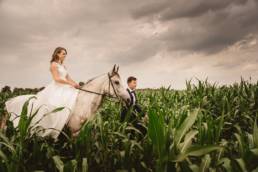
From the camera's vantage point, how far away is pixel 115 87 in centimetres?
537

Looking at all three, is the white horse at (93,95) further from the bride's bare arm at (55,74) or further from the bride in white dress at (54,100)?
the bride's bare arm at (55,74)

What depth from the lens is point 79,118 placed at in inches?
195

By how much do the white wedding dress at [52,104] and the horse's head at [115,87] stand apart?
52 centimetres

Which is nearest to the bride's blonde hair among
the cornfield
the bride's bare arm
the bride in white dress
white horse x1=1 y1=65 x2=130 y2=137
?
the bride in white dress

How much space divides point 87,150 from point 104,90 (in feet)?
8.57

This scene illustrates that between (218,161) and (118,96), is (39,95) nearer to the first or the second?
(118,96)

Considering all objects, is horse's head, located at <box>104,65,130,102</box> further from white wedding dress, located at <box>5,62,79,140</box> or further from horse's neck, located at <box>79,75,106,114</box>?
white wedding dress, located at <box>5,62,79,140</box>

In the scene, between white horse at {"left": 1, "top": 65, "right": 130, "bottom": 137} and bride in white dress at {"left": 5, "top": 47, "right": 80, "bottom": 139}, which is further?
white horse at {"left": 1, "top": 65, "right": 130, "bottom": 137}

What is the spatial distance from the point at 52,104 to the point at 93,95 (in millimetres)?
686

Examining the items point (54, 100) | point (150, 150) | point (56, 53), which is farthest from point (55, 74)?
point (150, 150)

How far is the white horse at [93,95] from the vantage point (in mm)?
4938

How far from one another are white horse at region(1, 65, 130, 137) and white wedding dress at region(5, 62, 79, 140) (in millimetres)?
102

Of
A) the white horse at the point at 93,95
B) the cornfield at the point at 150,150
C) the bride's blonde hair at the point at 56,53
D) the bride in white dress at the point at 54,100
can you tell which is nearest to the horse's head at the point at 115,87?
the white horse at the point at 93,95

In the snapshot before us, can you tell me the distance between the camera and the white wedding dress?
4.69 metres
